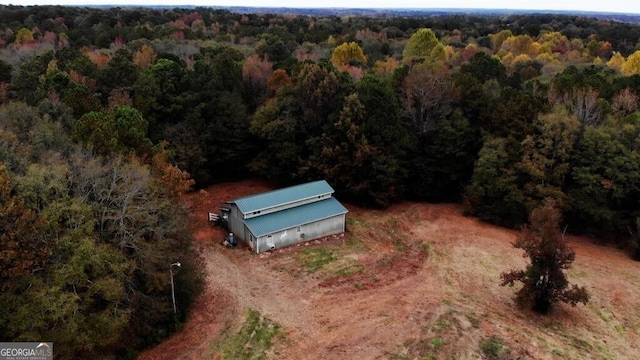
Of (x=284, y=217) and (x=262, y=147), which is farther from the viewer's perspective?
(x=262, y=147)

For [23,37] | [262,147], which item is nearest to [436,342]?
[262,147]

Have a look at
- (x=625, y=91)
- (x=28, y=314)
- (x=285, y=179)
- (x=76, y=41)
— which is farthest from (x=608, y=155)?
(x=76, y=41)

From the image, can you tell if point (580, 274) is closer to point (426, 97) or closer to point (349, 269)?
point (349, 269)

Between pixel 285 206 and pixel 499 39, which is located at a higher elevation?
pixel 499 39

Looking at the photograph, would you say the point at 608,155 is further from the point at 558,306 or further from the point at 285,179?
the point at 285,179

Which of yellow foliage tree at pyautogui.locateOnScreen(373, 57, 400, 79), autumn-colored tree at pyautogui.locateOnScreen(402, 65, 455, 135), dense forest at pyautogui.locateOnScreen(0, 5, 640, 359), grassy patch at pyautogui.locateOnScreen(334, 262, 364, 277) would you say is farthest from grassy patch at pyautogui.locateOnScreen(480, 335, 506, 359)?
yellow foliage tree at pyautogui.locateOnScreen(373, 57, 400, 79)

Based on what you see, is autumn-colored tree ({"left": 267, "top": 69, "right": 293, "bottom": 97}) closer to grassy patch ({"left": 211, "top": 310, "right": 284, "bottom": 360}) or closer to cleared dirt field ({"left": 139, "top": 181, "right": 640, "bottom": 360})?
cleared dirt field ({"left": 139, "top": 181, "right": 640, "bottom": 360})

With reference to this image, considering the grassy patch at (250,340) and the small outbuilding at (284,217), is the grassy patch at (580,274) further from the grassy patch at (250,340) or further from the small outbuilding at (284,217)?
the grassy patch at (250,340)
